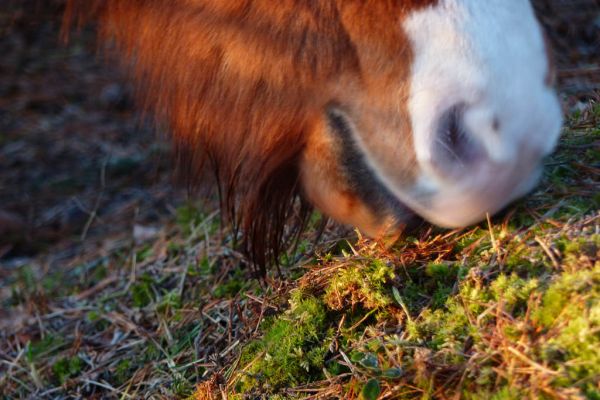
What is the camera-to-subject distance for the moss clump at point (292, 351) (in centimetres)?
182

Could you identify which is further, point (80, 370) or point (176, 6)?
point (80, 370)

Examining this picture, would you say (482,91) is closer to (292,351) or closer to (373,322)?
(373,322)

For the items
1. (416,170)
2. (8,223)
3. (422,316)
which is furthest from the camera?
(8,223)

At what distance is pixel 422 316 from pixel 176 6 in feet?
2.98

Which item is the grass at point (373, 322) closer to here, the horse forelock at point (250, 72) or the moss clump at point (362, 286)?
the moss clump at point (362, 286)

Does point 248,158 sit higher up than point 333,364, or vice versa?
point 248,158

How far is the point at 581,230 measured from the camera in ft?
5.53

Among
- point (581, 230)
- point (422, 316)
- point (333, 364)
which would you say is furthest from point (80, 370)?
point (581, 230)

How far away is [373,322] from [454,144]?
0.48 metres

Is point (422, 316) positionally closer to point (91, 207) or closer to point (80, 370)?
point (80, 370)

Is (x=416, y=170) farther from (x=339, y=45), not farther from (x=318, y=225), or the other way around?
(x=318, y=225)

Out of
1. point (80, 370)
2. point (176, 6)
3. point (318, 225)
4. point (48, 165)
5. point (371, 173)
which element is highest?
point (176, 6)

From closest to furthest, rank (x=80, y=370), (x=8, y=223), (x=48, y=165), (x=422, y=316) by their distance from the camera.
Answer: (x=422, y=316)
(x=80, y=370)
(x=8, y=223)
(x=48, y=165)

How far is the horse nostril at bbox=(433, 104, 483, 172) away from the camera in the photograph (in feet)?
5.04
